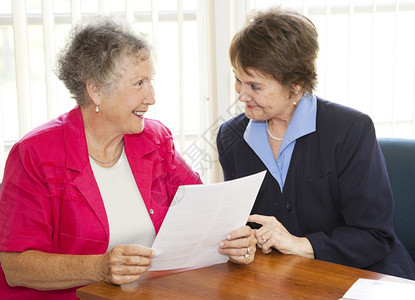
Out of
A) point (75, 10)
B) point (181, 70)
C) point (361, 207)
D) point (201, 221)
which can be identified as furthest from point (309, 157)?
point (75, 10)

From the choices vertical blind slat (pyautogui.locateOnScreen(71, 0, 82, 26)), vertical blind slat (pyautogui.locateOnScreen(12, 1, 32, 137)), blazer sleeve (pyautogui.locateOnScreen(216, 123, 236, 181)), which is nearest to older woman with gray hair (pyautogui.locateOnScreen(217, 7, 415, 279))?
blazer sleeve (pyautogui.locateOnScreen(216, 123, 236, 181))

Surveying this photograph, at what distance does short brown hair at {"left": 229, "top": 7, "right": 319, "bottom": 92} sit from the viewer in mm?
1959

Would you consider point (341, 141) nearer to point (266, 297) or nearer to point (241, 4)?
point (266, 297)

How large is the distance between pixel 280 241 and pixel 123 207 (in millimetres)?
525

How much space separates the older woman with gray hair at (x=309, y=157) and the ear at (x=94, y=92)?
0.49 m

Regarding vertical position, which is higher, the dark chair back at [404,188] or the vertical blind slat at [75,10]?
the vertical blind slat at [75,10]

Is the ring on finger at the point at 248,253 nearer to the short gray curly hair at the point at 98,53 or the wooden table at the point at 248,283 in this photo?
the wooden table at the point at 248,283

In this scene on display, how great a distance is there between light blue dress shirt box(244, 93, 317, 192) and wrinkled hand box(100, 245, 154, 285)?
0.68m

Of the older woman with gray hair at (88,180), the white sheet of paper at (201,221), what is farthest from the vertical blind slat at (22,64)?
the white sheet of paper at (201,221)

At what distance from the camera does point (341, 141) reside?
1.96m

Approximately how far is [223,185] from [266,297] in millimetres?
299

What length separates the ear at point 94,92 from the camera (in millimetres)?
1893

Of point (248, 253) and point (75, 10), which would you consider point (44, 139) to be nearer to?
point (248, 253)

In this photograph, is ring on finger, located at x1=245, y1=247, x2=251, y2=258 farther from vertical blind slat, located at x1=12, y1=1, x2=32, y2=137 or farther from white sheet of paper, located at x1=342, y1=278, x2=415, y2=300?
vertical blind slat, located at x1=12, y1=1, x2=32, y2=137
